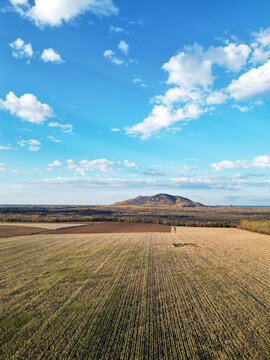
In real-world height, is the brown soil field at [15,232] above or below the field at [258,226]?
below

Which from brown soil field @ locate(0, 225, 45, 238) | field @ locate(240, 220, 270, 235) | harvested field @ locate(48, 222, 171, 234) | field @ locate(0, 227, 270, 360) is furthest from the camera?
harvested field @ locate(48, 222, 171, 234)

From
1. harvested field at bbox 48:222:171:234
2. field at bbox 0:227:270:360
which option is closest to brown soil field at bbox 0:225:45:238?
harvested field at bbox 48:222:171:234

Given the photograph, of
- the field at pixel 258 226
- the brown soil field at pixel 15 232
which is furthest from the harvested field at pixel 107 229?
the field at pixel 258 226

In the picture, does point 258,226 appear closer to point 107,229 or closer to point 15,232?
point 107,229

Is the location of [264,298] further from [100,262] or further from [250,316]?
[100,262]

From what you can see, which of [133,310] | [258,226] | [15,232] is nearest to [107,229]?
[15,232]

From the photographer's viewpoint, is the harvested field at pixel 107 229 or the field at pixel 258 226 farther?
the harvested field at pixel 107 229

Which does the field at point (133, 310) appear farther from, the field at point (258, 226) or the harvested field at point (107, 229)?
the field at point (258, 226)

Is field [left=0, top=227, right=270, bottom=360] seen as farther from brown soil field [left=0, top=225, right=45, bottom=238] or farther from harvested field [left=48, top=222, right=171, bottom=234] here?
harvested field [left=48, top=222, right=171, bottom=234]
